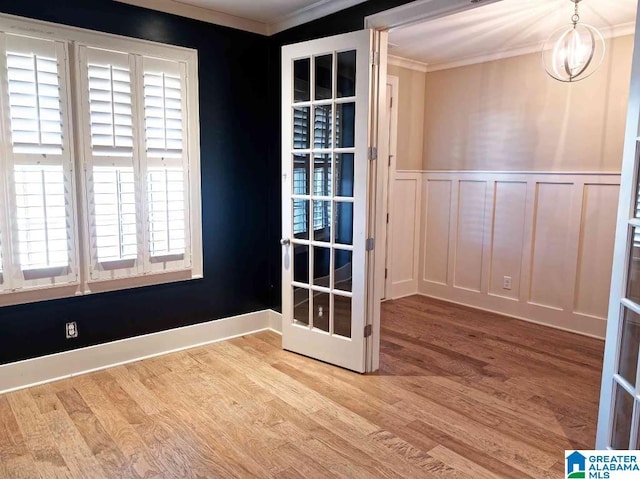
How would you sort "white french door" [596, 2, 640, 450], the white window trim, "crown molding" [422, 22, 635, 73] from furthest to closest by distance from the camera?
"crown molding" [422, 22, 635, 73]
the white window trim
"white french door" [596, 2, 640, 450]

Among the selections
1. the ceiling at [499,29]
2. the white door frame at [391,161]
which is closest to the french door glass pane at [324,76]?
the ceiling at [499,29]

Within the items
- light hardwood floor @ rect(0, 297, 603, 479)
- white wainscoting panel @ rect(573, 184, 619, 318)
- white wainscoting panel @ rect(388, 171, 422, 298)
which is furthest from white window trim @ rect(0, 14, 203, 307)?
white wainscoting panel @ rect(573, 184, 619, 318)

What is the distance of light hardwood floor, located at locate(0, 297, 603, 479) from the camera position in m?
2.21

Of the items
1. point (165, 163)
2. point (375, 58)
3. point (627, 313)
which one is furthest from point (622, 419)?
point (165, 163)

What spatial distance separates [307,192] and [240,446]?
1.74 metres

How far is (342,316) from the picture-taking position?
326cm

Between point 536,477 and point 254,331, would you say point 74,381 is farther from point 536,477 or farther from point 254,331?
point 536,477

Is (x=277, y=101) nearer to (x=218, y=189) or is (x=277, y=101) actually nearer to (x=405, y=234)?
(x=218, y=189)

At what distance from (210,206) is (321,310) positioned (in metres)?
1.22

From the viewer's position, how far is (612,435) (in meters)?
1.99

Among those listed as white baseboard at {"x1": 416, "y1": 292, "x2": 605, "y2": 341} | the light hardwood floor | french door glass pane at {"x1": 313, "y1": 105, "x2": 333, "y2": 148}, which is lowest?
the light hardwood floor

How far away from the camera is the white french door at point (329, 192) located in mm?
2982

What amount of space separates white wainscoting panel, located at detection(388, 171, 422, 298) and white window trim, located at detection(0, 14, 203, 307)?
7.56ft

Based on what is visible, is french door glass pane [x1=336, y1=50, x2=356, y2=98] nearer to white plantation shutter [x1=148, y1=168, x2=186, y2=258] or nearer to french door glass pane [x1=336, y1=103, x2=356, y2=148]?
french door glass pane [x1=336, y1=103, x2=356, y2=148]
